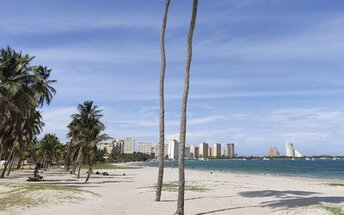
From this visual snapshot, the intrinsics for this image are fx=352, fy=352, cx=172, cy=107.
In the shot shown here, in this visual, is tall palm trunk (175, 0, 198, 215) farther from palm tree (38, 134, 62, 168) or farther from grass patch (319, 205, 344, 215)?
palm tree (38, 134, 62, 168)

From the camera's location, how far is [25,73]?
33.3 meters

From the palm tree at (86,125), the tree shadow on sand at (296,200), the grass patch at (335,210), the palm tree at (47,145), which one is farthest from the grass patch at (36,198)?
the palm tree at (47,145)

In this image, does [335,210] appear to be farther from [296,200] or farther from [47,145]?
[47,145]

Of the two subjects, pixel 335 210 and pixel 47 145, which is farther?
pixel 47 145

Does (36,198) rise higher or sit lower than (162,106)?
lower

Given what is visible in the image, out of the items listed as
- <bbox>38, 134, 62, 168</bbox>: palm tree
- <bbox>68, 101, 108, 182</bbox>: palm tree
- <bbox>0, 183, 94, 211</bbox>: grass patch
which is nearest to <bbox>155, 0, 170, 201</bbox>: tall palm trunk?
<bbox>0, 183, 94, 211</bbox>: grass patch

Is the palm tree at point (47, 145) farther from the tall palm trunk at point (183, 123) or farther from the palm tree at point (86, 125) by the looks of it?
the tall palm trunk at point (183, 123)

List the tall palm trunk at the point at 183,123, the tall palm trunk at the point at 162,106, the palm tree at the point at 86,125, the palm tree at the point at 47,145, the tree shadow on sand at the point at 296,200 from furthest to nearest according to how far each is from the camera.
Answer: the palm tree at the point at 47,145, the palm tree at the point at 86,125, the tall palm trunk at the point at 162,106, the tree shadow on sand at the point at 296,200, the tall palm trunk at the point at 183,123

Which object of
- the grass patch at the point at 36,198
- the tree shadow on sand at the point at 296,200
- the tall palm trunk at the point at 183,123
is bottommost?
the tree shadow on sand at the point at 296,200

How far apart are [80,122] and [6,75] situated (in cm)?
1921

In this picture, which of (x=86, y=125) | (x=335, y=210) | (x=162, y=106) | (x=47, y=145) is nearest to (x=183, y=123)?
(x=162, y=106)

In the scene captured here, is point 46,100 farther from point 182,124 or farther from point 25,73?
point 182,124

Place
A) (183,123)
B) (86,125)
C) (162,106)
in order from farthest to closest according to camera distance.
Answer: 1. (86,125)
2. (162,106)
3. (183,123)

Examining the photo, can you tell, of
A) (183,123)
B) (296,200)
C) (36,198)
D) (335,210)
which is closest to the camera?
(335,210)
